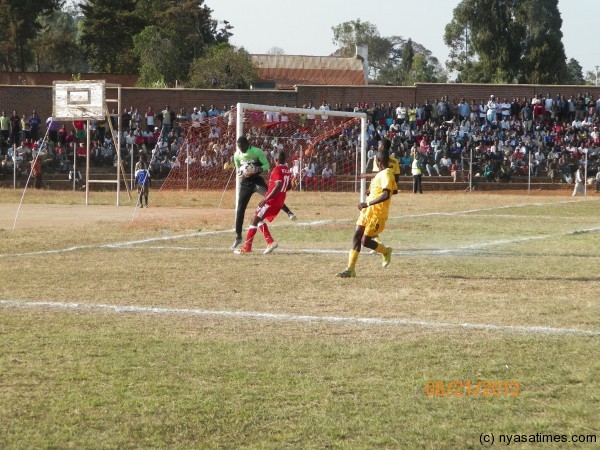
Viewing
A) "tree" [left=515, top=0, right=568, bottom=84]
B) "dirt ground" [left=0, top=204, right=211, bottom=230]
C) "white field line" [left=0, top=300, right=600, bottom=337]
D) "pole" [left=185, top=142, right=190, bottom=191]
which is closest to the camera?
"white field line" [left=0, top=300, right=600, bottom=337]

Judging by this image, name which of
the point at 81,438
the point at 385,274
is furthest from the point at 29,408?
the point at 385,274

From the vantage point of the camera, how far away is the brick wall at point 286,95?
47219mm

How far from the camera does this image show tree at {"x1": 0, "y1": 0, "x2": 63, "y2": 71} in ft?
232

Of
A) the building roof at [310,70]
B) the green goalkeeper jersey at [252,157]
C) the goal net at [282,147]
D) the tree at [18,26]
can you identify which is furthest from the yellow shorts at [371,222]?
the tree at [18,26]

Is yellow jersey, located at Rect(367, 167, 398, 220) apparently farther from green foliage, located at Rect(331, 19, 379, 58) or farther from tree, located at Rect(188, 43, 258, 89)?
green foliage, located at Rect(331, 19, 379, 58)

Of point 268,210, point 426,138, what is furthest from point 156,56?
point 268,210

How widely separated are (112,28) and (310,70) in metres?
15.9

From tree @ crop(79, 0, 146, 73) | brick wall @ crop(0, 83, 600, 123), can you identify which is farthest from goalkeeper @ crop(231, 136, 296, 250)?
tree @ crop(79, 0, 146, 73)

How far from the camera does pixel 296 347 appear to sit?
788 centimetres

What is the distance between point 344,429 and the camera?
568 cm

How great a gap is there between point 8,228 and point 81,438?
15.5 m

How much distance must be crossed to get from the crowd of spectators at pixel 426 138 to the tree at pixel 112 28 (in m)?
29.9

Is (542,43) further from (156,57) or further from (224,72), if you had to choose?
(156,57)

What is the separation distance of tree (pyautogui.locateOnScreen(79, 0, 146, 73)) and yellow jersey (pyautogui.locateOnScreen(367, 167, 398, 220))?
64057mm
